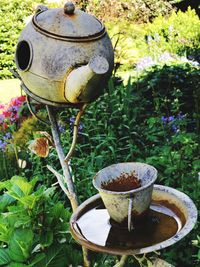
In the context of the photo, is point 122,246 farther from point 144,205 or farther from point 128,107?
point 128,107

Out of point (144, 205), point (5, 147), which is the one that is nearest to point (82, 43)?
point (144, 205)

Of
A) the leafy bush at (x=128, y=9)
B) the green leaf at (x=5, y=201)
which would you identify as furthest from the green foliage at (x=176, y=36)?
the green leaf at (x=5, y=201)

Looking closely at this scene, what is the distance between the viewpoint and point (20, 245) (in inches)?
87.0

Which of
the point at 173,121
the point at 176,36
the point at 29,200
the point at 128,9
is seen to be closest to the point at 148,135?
the point at 173,121

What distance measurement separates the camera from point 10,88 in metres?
9.34

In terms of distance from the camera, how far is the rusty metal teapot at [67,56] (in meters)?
1.96

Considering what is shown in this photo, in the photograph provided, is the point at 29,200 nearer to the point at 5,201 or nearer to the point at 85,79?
the point at 5,201

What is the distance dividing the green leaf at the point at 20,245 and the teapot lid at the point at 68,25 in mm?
→ 954

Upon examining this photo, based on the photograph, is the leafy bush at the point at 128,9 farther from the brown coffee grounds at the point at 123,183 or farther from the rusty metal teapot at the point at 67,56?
the brown coffee grounds at the point at 123,183

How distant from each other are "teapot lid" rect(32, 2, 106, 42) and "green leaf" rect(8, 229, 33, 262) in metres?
0.95

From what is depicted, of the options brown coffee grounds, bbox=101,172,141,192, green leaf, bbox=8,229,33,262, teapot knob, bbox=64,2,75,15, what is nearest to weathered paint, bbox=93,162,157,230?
brown coffee grounds, bbox=101,172,141,192

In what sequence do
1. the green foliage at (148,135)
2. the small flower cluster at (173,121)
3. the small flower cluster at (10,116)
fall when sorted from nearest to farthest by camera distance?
the green foliage at (148,135) → the small flower cluster at (173,121) → the small flower cluster at (10,116)

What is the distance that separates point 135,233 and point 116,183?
9.3 inches

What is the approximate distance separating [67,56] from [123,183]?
0.61 meters
